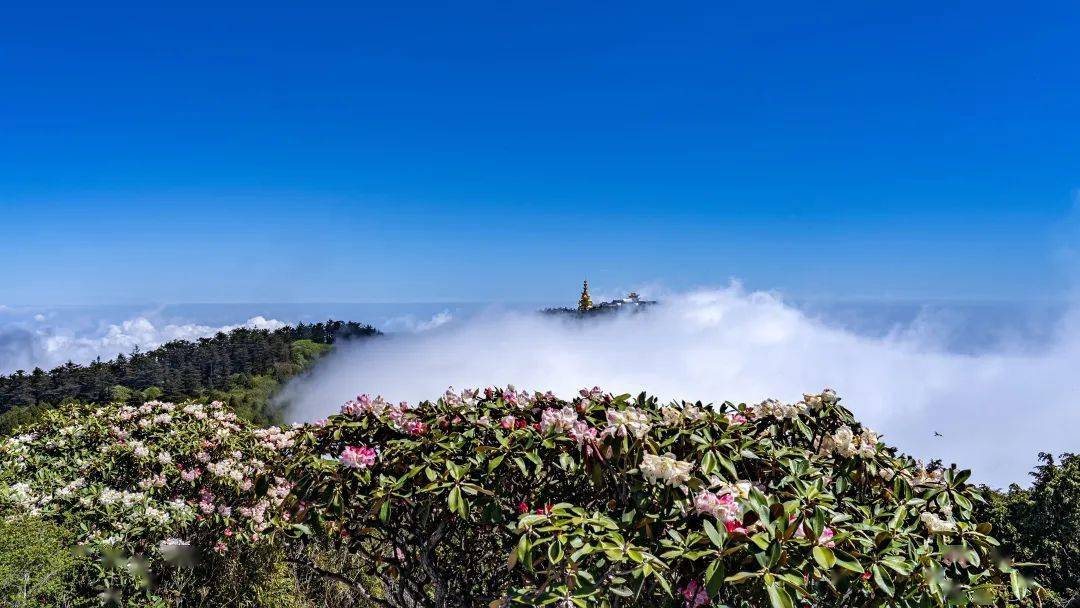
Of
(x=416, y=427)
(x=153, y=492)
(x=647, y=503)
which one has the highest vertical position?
(x=416, y=427)

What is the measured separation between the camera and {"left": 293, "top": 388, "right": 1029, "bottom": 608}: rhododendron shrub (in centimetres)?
296

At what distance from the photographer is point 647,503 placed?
3605 millimetres

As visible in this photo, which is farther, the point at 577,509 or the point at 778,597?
the point at 577,509

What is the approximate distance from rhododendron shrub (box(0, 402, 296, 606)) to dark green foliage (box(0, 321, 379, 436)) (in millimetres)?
17672

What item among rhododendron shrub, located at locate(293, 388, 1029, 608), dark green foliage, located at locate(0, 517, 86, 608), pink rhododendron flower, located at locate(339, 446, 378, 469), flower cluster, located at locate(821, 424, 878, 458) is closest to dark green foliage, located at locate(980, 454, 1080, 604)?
flower cluster, located at locate(821, 424, 878, 458)

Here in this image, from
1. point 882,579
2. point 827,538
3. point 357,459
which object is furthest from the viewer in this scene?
point 357,459

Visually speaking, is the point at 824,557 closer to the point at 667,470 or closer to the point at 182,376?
the point at 667,470

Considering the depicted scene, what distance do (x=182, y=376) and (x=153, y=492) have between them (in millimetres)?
34053

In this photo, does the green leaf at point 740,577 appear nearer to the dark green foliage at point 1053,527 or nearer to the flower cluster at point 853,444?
the flower cluster at point 853,444

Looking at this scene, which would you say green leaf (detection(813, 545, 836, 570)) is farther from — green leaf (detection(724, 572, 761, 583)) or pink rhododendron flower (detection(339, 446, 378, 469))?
pink rhododendron flower (detection(339, 446, 378, 469))

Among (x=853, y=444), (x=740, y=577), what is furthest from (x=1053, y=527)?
(x=740, y=577)

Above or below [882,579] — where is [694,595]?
below

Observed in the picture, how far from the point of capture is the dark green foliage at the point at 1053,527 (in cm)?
1560

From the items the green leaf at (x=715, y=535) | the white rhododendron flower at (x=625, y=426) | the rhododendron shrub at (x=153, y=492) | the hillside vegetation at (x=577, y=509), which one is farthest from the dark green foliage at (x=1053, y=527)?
the rhododendron shrub at (x=153, y=492)
